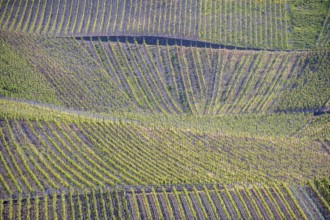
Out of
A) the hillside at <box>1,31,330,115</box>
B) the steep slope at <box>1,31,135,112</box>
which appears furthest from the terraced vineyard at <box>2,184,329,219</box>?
the steep slope at <box>1,31,135,112</box>

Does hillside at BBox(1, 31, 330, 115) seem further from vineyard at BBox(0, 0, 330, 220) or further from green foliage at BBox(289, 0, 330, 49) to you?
green foliage at BBox(289, 0, 330, 49)

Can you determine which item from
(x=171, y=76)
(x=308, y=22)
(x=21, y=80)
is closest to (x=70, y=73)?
(x=21, y=80)

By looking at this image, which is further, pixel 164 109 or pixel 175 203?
pixel 164 109

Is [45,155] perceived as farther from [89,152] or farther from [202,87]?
[202,87]

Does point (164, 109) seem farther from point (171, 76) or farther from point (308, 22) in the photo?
point (308, 22)

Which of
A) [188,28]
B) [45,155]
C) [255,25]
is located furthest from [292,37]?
[45,155]

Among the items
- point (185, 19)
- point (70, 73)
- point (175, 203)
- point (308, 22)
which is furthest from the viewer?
point (308, 22)

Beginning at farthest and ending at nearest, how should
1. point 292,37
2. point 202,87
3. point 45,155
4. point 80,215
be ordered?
point 292,37 < point 202,87 < point 45,155 < point 80,215

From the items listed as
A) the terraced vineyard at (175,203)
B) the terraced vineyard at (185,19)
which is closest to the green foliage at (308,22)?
the terraced vineyard at (185,19)
